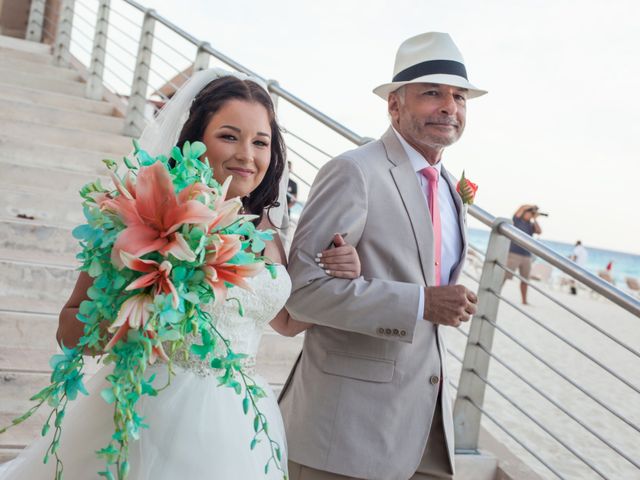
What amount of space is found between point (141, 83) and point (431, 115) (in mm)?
4261

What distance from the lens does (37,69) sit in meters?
6.71

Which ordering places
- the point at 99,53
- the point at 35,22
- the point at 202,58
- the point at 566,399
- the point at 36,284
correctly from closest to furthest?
the point at 36,284 < the point at 202,58 < the point at 566,399 < the point at 99,53 < the point at 35,22

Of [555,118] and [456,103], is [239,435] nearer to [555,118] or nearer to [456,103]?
[456,103]

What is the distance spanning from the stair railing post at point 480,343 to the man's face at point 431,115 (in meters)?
1.07

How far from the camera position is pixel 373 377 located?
1.97 meters

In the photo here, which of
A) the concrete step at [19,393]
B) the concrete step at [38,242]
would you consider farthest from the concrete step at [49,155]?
the concrete step at [19,393]

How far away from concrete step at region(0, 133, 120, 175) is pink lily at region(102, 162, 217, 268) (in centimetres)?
386

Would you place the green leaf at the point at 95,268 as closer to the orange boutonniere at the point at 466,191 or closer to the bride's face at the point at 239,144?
the bride's face at the point at 239,144

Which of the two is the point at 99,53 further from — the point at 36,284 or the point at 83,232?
the point at 83,232

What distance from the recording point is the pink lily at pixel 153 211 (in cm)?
120

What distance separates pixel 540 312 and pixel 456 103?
1044 centimetres

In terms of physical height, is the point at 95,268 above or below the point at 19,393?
above

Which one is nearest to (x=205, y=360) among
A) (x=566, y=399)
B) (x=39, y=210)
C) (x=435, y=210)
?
(x=435, y=210)

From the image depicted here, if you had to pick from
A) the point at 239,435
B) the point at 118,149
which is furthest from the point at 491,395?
the point at 239,435
